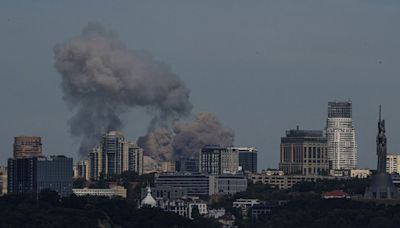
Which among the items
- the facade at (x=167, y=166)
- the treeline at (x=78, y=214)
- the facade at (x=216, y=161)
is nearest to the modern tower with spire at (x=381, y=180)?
the treeline at (x=78, y=214)

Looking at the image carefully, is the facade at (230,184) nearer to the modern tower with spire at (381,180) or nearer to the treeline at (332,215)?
the modern tower with spire at (381,180)

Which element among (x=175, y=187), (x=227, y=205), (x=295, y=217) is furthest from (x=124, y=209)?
(x=175, y=187)

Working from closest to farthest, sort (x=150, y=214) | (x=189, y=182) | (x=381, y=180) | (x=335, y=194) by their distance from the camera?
(x=150, y=214) → (x=381, y=180) → (x=335, y=194) → (x=189, y=182)

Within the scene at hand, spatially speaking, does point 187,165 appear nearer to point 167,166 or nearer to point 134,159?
point 167,166

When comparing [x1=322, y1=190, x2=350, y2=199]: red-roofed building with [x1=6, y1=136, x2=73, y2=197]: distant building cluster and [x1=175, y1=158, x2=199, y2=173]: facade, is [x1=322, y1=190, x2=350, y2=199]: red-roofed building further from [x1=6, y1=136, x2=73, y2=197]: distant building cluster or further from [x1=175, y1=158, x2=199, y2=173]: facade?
[x1=175, y1=158, x2=199, y2=173]: facade

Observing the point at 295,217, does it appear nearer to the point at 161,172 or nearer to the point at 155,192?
the point at 155,192

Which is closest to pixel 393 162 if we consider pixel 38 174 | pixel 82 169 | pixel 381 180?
pixel 82 169
